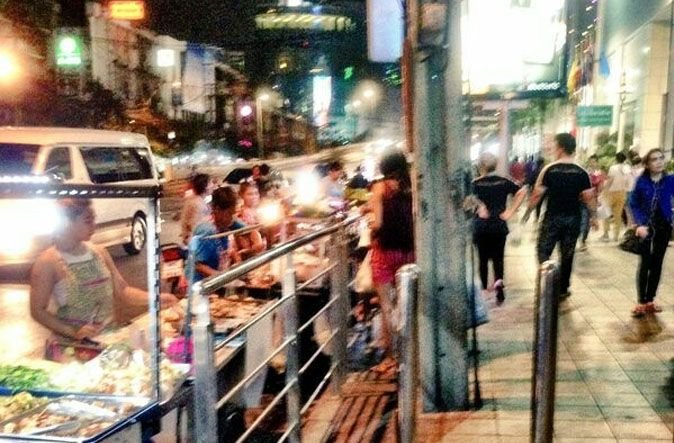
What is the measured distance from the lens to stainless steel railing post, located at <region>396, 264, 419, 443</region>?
402 cm

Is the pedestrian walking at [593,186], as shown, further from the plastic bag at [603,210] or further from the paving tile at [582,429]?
the paving tile at [582,429]

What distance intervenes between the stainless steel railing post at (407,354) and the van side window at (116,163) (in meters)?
9.89

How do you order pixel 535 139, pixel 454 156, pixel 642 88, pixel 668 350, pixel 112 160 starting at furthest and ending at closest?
pixel 535 139 → pixel 642 88 → pixel 112 160 → pixel 668 350 → pixel 454 156

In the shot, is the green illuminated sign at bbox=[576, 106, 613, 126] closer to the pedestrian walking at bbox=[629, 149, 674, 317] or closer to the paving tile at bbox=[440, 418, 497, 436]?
the pedestrian walking at bbox=[629, 149, 674, 317]

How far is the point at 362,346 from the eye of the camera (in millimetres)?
7316

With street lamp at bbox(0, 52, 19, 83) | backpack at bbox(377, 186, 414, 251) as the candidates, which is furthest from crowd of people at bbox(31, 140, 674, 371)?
street lamp at bbox(0, 52, 19, 83)

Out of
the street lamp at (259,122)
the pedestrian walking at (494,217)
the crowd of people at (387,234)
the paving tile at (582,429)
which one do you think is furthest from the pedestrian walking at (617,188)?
the street lamp at (259,122)

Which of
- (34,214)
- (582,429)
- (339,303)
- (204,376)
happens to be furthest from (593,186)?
(204,376)

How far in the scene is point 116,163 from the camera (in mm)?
14297

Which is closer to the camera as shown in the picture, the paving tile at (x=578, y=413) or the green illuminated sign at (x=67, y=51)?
the paving tile at (x=578, y=413)

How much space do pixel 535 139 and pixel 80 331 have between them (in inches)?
1552

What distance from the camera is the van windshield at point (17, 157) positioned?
1179 centimetres

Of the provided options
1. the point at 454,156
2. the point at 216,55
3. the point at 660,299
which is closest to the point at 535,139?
the point at 216,55

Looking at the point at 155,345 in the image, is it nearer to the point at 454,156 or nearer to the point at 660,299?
the point at 454,156
